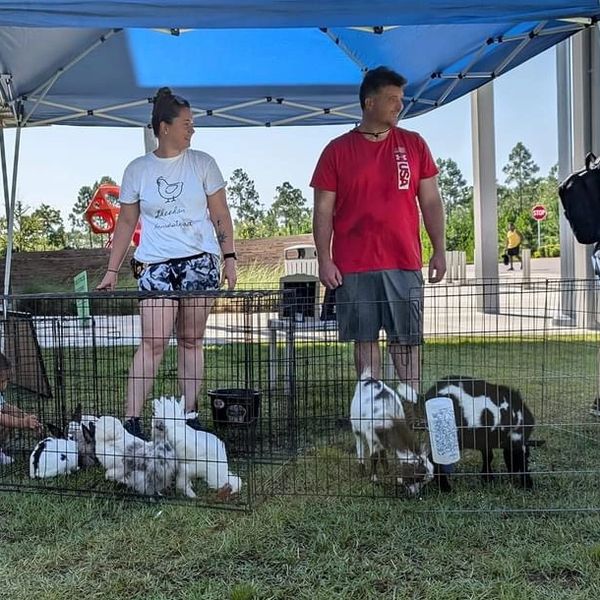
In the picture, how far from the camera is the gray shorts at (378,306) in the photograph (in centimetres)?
275

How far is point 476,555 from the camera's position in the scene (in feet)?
6.58

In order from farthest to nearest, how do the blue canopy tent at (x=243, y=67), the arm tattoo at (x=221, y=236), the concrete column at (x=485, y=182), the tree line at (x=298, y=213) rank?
→ 1. the tree line at (x=298, y=213)
2. the concrete column at (x=485, y=182)
3. the blue canopy tent at (x=243, y=67)
4. the arm tattoo at (x=221, y=236)

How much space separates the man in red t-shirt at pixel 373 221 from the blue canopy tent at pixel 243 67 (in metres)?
0.67

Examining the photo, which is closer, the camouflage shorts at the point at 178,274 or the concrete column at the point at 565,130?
the camouflage shorts at the point at 178,274

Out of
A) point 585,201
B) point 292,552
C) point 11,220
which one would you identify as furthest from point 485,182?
point 292,552

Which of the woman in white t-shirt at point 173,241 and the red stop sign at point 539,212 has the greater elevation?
the red stop sign at point 539,212

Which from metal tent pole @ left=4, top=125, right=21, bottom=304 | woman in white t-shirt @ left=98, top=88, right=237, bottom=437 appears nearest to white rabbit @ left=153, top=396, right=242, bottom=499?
woman in white t-shirt @ left=98, top=88, right=237, bottom=437

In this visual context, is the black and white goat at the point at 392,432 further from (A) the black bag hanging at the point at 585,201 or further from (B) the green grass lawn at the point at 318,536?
(A) the black bag hanging at the point at 585,201

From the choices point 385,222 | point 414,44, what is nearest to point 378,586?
point 385,222

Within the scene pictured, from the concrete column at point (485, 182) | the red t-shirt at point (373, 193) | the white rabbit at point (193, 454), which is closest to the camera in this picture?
the white rabbit at point (193, 454)

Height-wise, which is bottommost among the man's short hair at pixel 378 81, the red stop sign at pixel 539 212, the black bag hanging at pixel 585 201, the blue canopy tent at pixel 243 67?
the black bag hanging at pixel 585 201

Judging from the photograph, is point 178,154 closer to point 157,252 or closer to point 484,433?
point 157,252

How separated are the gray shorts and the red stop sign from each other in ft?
27.1

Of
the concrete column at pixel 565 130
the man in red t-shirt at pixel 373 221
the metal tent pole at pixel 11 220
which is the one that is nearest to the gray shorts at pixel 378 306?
the man in red t-shirt at pixel 373 221
